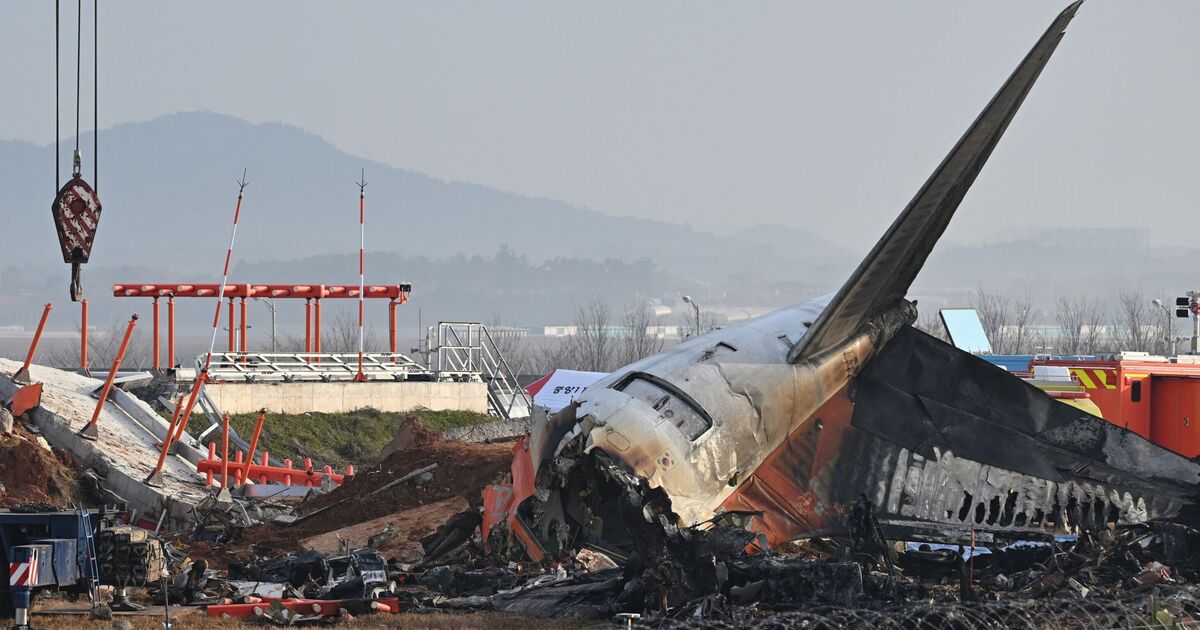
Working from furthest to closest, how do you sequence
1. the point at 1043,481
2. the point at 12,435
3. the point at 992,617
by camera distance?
the point at 12,435
the point at 1043,481
the point at 992,617

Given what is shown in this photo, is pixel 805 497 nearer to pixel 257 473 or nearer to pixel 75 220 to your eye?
pixel 75 220

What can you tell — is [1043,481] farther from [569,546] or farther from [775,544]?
[569,546]

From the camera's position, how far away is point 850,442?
18.3m

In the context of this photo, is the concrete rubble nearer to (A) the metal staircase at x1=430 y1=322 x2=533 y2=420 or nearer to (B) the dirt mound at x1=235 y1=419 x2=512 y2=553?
(B) the dirt mound at x1=235 y1=419 x2=512 y2=553

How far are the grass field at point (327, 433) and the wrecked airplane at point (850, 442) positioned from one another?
19.3 m

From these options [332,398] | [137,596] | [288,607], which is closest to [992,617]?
[288,607]

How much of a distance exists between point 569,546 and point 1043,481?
20.3ft

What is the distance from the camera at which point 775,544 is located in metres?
17.5

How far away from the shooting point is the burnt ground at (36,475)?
24.0 metres

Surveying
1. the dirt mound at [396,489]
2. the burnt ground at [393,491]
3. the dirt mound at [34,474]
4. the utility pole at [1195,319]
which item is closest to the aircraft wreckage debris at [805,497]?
the burnt ground at [393,491]

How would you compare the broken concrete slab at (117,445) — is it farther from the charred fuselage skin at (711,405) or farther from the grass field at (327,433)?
the charred fuselage skin at (711,405)

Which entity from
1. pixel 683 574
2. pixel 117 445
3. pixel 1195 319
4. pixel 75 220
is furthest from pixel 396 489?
pixel 1195 319

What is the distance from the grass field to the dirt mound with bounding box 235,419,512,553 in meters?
10.4

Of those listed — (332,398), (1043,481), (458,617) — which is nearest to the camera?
(458,617)
